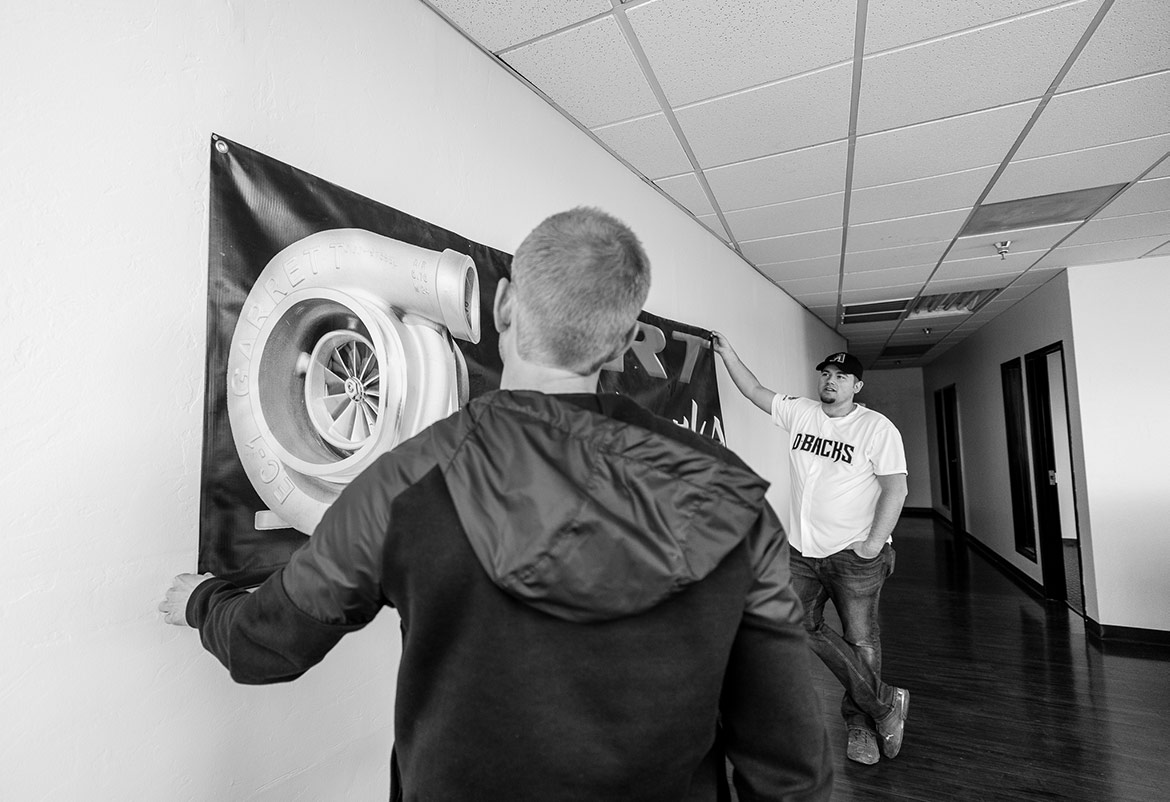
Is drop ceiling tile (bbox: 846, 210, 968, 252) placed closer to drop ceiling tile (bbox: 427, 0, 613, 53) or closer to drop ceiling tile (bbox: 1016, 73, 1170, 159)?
drop ceiling tile (bbox: 1016, 73, 1170, 159)

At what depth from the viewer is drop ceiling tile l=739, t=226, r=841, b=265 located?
4.05 m

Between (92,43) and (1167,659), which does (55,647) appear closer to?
(92,43)

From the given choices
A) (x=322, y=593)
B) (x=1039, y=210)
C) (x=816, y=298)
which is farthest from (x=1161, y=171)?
(x=322, y=593)

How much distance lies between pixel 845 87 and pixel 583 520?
2251mm

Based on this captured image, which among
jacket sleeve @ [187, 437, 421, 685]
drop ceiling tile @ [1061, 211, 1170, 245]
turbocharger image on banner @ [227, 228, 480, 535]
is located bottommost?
jacket sleeve @ [187, 437, 421, 685]

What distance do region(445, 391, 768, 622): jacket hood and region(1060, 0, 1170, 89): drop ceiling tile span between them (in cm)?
222

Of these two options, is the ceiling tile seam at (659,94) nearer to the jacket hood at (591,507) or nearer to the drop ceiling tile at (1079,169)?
the drop ceiling tile at (1079,169)

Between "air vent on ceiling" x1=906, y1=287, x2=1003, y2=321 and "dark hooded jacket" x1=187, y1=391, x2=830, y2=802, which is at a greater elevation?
"air vent on ceiling" x1=906, y1=287, x2=1003, y2=321

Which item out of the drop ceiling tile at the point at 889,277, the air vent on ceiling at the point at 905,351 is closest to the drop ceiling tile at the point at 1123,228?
the drop ceiling tile at the point at 889,277

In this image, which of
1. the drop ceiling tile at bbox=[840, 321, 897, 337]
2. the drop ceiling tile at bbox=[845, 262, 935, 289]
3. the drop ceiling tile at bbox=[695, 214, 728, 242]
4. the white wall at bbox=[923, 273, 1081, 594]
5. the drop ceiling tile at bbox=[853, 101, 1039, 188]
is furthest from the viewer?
the drop ceiling tile at bbox=[840, 321, 897, 337]

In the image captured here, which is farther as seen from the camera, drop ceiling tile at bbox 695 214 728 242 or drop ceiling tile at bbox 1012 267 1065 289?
drop ceiling tile at bbox 1012 267 1065 289

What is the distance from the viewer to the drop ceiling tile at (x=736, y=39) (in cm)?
187

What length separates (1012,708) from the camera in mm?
3170

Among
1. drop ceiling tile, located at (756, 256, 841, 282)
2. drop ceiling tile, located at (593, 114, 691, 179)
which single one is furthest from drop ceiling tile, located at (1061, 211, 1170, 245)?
drop ceiling tile, located at (593, 114, 691, 179)
